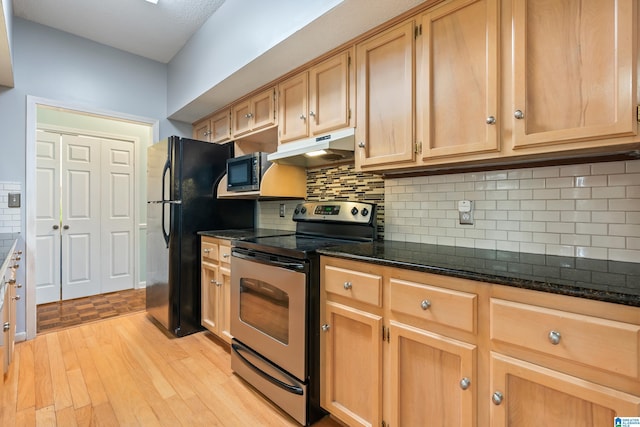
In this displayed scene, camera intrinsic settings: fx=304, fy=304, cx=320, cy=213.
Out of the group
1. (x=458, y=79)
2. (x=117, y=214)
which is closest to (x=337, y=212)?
(x=458, y=79)

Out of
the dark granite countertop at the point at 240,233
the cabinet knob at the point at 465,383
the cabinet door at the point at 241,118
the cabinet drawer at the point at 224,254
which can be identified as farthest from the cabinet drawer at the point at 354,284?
the cabinet door at the point at 241,118

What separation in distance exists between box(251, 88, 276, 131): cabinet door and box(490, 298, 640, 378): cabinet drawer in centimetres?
204

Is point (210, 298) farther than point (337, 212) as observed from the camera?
Yes

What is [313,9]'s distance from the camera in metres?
1.64

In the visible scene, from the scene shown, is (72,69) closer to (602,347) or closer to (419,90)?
(419,90)

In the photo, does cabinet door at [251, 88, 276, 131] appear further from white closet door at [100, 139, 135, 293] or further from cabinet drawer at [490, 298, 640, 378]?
white closet door at [100, 139, 135, 293]

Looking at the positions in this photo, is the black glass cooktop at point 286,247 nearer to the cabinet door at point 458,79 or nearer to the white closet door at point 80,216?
the cabinet door at point 458,79

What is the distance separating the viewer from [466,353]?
3.51 ft

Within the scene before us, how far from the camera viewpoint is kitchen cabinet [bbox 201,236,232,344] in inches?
91.4

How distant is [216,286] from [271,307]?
0.90m

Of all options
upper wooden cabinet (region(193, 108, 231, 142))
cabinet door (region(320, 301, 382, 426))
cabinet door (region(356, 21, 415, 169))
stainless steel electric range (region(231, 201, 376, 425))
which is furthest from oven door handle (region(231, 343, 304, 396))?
upper wooden cabinet (region(193, 108, 231, 142))

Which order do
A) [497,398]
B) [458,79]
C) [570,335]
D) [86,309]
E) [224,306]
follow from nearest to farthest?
[570,335], [497,398], [458,79], [224,306], [86,309]

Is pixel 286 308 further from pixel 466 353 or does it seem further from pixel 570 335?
pixel 570 335

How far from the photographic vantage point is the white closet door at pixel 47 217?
11.4ft
